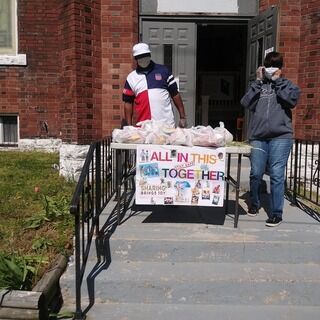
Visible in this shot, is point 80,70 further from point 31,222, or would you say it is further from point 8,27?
point 8,27

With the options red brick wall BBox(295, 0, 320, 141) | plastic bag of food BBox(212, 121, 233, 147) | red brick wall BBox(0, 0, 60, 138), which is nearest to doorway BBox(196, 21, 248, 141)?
red brick wall BBox(0, 0, 60, 138)

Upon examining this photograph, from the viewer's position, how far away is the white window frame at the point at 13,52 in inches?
364

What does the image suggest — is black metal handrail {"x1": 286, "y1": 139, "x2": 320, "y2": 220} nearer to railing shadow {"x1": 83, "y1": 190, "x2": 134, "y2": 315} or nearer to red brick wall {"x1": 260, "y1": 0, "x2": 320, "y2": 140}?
red brick wall {"x1": 260, "y1": 0, "x2": 320, "y2": 140}

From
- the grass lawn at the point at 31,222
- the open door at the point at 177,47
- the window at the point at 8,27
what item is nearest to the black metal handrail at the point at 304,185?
the open door at the point at 177,47

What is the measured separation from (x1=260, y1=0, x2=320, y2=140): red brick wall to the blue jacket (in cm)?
217

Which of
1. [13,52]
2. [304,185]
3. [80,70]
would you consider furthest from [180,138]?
[13,52]

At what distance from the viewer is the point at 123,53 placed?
6871 millimetres

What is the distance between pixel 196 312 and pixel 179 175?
125 centimetres

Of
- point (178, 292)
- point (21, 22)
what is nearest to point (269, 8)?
Result: point (178, 292)

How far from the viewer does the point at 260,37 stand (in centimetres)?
684

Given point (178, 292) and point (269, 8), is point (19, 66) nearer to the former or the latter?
point (269, 8)

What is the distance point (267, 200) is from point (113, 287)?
8.63 ft

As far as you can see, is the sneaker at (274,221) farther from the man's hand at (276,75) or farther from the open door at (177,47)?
the open door at (177,47)

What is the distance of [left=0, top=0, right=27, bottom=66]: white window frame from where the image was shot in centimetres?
926
